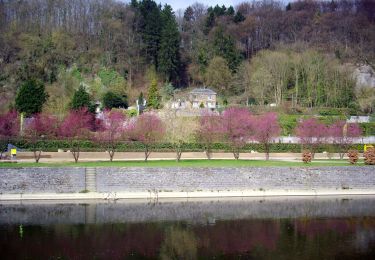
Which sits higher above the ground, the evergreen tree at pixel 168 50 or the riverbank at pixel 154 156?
the evergreen tree at pixel 168 50

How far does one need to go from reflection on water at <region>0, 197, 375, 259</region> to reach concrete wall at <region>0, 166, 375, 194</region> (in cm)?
171

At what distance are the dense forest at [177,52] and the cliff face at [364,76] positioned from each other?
3.68ft

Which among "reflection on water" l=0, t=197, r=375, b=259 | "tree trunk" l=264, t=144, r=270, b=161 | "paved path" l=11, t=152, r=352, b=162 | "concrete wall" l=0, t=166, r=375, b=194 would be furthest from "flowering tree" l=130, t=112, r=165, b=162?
"reflection on water" l=0, t=197, r=375, b=259

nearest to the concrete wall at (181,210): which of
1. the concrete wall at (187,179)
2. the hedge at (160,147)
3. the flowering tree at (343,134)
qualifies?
the concrete wall at (187,179)

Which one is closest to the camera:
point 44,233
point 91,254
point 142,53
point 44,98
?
point 91,254

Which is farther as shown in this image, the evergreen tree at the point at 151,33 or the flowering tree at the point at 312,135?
the evergreen tree at the point at 151,33

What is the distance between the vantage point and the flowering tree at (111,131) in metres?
41.1

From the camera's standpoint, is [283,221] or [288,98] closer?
[283,221]

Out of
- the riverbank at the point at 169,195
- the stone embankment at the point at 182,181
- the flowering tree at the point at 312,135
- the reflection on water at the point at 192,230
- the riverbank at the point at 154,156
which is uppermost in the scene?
the flowering tree at the point at 312,135

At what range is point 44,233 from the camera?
23.9 m

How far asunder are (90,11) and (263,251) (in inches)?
2348

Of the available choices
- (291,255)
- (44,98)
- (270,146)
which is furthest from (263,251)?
(44,98)

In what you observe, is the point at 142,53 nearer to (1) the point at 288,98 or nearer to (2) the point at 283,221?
(1) the point at 288,98

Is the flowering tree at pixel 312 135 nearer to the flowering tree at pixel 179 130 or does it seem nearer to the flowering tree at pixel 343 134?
the flowering tree at pixel 343 134
